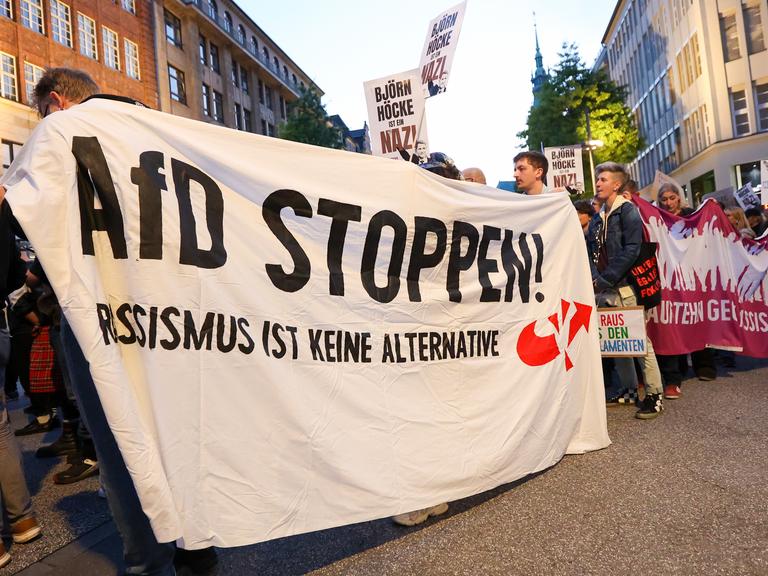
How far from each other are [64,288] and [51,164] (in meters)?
→ 0.44

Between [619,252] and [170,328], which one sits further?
[619,252]

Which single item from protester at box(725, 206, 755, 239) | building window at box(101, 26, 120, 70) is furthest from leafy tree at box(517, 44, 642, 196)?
protester at box(725, 206, 755, 239)

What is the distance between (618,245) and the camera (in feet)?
17.5

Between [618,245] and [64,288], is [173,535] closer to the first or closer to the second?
[64,288]

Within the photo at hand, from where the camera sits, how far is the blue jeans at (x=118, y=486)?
2334 millimetres

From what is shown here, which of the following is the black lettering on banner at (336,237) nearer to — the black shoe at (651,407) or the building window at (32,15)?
the black shoe at (651,407)

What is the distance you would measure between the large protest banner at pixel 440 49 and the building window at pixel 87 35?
82.6 feet

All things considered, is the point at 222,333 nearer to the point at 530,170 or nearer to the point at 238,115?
the point at 530,170

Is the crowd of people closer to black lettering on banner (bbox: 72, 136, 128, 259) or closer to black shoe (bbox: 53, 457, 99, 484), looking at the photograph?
black shoe (bbox: 53, 457, 99, 484)

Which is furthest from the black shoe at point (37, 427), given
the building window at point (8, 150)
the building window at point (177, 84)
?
the building window at point (177, 84)

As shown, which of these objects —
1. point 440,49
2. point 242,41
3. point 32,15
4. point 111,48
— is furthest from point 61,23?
point 440,49

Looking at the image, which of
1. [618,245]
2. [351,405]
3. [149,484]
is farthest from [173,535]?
[618,245]

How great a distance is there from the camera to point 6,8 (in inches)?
918

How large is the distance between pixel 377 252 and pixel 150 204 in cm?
112
